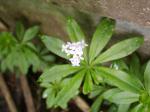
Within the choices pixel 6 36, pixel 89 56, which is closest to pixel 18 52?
pixel 6 36

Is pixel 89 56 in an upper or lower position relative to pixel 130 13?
lower

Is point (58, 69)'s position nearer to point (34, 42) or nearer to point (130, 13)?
point (130, 13)

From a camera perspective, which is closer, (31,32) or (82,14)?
(82,14)

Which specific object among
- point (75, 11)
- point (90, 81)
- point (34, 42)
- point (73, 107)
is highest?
point (75, 11)

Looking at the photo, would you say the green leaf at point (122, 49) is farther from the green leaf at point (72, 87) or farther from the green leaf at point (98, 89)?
the green leaf at point (98, 89)

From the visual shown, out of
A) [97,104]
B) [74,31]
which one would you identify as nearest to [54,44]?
[74,31]

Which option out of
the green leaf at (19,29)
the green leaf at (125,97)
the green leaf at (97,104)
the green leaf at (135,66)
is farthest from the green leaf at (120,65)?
the green leaf at (19,29)

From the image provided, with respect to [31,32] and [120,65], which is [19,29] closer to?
[31,32]
